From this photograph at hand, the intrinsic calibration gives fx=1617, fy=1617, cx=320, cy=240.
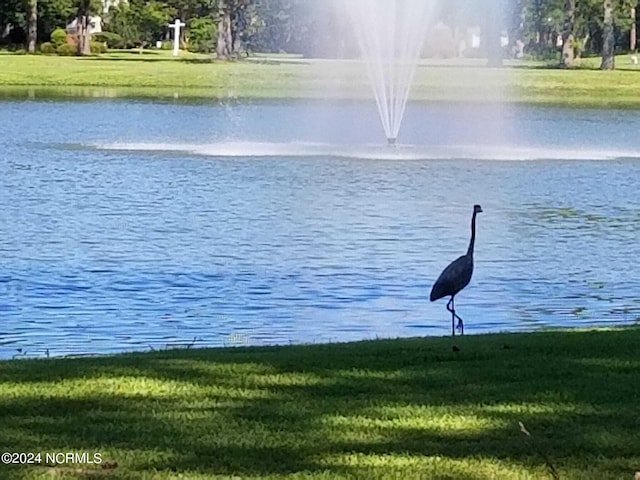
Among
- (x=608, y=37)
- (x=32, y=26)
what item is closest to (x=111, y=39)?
(x=32, y=26)

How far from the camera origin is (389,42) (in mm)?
40594

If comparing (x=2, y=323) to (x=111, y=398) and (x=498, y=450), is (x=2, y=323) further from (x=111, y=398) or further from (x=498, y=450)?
(x=498, y=450)

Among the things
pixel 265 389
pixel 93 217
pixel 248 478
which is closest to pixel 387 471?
pixel 248 478

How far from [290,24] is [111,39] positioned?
1117 centimetres

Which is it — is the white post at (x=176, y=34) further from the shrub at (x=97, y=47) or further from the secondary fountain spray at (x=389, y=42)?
the secondary fountain spray at (x=389, y=42)

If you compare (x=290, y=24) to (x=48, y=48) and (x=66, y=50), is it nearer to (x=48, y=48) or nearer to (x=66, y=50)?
(x=48, y=48)

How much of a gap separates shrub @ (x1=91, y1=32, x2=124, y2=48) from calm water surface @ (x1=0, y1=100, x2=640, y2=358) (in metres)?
64.4

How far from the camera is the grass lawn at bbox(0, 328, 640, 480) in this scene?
5.77 meters

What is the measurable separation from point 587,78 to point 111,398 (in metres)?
60.6

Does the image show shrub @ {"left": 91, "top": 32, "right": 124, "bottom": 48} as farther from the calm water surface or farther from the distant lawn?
the calm water surface

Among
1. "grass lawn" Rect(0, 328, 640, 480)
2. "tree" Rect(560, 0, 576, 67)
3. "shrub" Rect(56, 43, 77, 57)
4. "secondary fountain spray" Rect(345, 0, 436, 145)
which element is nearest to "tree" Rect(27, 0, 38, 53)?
"shrub" Rect(56, 43, 77, 57)

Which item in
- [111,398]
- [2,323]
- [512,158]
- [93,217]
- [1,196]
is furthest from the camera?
[512,158]

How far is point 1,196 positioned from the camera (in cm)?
2183

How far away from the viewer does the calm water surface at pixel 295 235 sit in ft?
42.5
